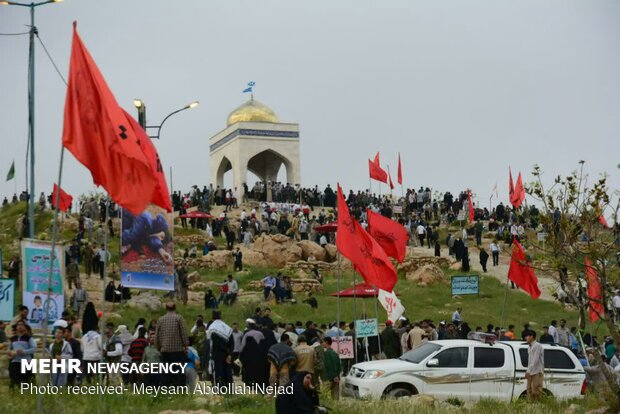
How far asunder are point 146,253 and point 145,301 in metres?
12.1

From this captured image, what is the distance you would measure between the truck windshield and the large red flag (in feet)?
24.4

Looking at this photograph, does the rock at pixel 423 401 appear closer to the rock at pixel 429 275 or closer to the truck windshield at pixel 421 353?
the truck windshield at pixel 421 353

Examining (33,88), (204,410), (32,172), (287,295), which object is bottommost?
(204,410)

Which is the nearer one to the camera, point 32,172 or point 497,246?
point 32,172

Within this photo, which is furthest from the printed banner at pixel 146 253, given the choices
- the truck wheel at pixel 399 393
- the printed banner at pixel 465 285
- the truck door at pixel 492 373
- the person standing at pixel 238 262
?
the person standing at pixel 238 262

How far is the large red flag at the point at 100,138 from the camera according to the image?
12492 millimetres

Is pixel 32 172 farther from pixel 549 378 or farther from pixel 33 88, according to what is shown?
pixel 549 378

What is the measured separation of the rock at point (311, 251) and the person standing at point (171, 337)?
28262 millimetres

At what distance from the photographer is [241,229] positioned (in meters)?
49.0

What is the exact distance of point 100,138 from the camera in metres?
12.6

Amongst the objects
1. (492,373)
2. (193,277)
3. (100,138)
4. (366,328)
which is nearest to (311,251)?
(193,277)

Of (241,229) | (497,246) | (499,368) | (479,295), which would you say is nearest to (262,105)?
(241,229)

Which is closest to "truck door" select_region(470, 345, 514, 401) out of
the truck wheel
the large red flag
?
the truck wheel

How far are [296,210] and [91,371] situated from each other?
38.5 meters
